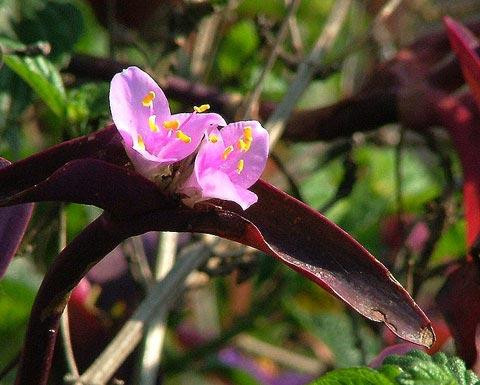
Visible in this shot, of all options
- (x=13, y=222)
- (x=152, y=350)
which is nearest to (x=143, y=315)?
(x=152, y=350)

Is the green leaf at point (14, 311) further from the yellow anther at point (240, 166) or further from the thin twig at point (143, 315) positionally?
the yellow anther at point (240, 166)

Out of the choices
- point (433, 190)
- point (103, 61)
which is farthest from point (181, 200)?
point (433, 190)

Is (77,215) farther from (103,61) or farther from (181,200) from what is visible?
(181,200)

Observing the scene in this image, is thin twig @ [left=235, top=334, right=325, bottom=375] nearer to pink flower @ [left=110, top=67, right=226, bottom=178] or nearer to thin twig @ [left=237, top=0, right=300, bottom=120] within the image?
thin twig @ [left=237, top=0, right=300, bottom=120]

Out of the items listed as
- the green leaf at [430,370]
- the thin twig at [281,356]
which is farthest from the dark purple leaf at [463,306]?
the thin twig at [281,356]

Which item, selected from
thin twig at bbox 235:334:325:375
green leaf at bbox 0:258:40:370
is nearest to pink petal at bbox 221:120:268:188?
green leaf at bbox 0:258:40:370

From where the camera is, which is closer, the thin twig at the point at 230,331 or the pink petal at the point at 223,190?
the pink petal at the point at 223,190
